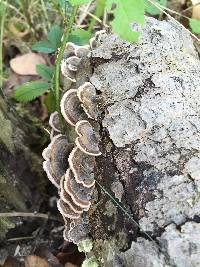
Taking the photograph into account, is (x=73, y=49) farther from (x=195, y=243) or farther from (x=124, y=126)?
(x=195, y=243)

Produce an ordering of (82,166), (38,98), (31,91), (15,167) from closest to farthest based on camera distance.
Result: (82,166) → (15,167) → (31,91) → (38,98)

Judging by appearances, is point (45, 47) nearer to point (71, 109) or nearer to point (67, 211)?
point (71, 109)

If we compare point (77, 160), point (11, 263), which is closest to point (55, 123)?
Result: point (77, 160)

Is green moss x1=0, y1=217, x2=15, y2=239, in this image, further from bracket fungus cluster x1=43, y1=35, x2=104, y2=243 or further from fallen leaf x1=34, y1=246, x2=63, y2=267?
bracket fungus cluster x1=43, y1=35, x2=104, y2=243

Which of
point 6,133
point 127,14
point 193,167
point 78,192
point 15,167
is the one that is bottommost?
point 15,167

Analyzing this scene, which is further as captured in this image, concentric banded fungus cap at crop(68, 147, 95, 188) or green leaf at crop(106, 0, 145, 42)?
concentric banded fungus cap at crop(68, 147, 95, 188)

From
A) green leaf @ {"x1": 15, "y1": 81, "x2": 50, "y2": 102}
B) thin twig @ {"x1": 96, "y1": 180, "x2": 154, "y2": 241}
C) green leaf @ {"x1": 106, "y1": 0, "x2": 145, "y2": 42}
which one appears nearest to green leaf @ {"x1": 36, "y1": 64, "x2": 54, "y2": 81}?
green leaf @ {"x1": 15, "y1": 81, "x2": 50, "y2": 102}
